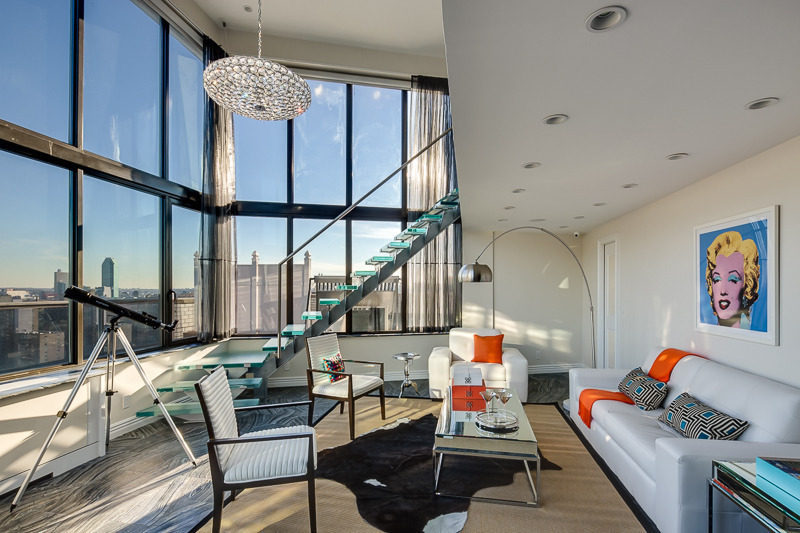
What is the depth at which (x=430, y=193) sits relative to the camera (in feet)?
19.1

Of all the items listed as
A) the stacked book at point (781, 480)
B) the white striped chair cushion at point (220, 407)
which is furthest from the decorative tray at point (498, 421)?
the white striped chair cushion at point (220, 407)

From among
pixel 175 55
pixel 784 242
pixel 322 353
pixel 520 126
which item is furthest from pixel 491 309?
pixel 175 55

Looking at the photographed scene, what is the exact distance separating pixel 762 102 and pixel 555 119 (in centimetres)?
101

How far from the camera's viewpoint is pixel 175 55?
15.5 ft

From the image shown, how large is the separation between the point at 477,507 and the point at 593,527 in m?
0.69

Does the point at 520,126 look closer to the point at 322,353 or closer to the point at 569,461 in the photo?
the point at 569,461

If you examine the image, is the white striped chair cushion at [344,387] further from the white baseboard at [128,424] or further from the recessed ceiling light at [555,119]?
the recessed ceiling light at [555,119]

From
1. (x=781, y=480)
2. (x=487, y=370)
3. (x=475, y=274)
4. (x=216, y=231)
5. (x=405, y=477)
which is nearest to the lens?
(x=781, y=480)

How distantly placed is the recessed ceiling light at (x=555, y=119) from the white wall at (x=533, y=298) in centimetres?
398

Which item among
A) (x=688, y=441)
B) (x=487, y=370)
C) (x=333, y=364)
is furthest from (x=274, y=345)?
(x=688, y=441)

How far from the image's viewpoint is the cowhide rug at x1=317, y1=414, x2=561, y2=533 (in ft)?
7.80

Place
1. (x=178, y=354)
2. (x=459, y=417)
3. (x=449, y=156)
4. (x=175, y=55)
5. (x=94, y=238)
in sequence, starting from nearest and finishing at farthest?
(x=459, y=417), (x=94, y=238), (x=178, y=354), (x=175, y=55), (x=449, y=156)

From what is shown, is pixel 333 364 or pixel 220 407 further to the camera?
pixel 333 364

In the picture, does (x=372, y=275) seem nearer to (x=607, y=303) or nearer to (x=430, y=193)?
(x=430, y=193)
